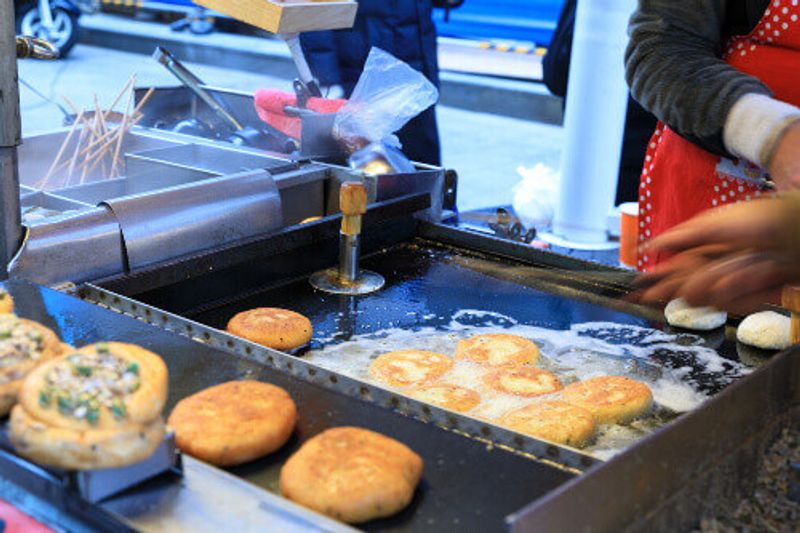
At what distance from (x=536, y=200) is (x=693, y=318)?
2989 mm

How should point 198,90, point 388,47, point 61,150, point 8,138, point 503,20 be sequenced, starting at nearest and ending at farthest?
point 8,138 → point 61,150 → point 198,90 → point 388,47 → point 503,20

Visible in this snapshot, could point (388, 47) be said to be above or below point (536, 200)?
above

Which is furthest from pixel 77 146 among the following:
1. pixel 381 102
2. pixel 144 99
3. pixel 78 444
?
pixel 78 444

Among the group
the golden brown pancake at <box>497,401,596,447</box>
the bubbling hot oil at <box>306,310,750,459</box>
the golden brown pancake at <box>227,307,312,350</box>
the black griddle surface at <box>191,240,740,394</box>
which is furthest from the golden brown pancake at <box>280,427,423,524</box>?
the black griddle surface at <box>191,240,740,394</box>

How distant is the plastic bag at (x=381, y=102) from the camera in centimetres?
311

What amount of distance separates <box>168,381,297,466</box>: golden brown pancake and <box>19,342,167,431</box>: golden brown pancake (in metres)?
0.18

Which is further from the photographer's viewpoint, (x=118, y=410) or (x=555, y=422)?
(x=555, y=422)

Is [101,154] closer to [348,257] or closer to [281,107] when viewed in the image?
[281,107]

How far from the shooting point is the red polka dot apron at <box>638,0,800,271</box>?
2389 mm

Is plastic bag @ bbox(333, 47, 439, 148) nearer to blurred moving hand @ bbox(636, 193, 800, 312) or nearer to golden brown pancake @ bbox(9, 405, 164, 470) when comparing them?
blurred moving hand @ bbox(636, 193, 800, 312)

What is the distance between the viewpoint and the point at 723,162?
99.1 inches

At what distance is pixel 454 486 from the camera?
1434mm

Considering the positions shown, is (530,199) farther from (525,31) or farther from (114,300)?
(525,31)

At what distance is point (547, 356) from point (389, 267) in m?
0.64
